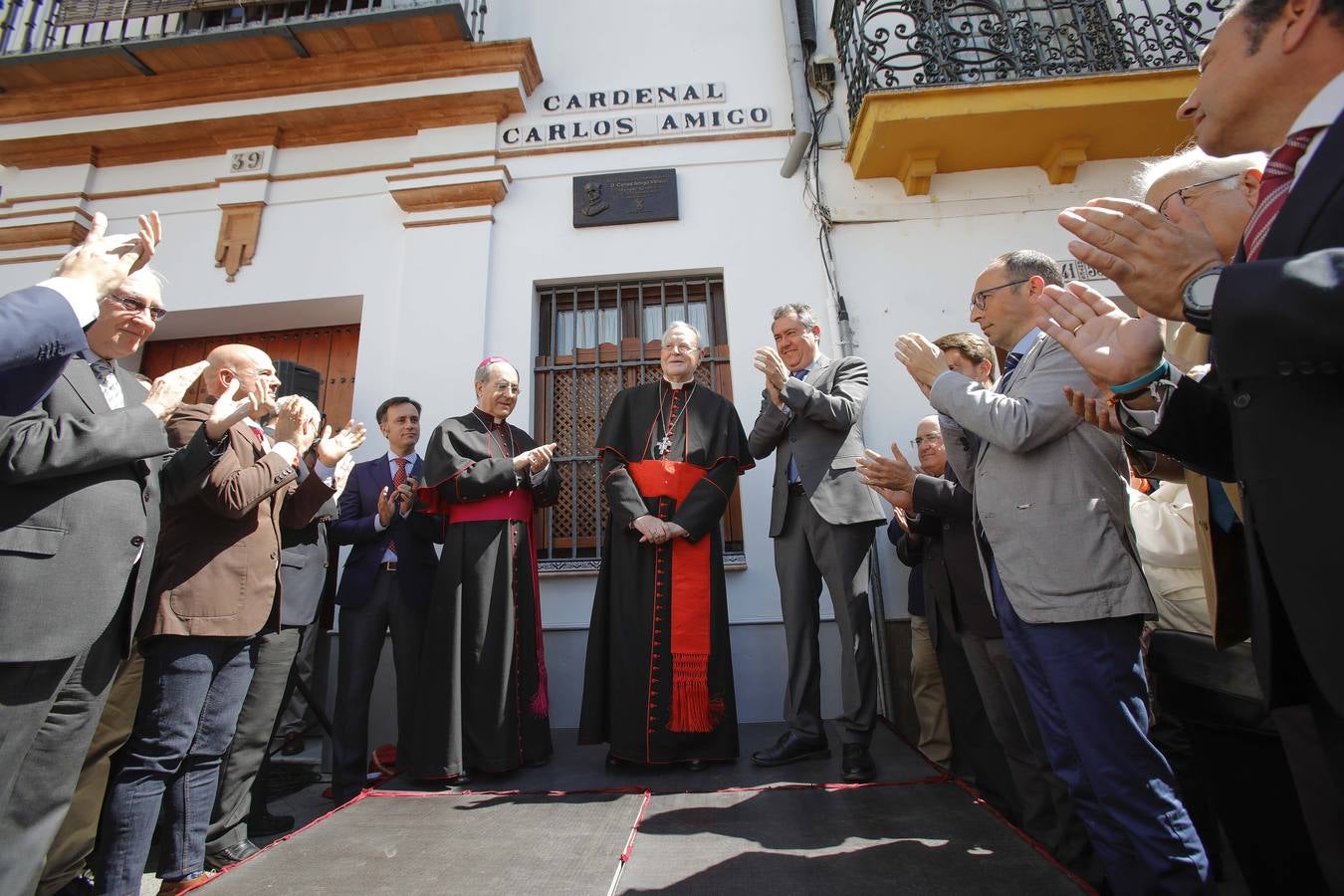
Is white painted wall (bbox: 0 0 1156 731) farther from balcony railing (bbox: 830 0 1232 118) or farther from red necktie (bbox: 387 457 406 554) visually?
red necktie (bbox: 387 457 406 554)

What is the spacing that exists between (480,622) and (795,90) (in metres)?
4.29

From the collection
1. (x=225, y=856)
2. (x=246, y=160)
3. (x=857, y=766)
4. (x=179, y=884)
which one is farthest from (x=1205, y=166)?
(x=246, y=160)

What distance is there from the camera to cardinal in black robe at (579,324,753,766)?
307cm

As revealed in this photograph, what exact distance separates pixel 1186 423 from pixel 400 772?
11.0ft

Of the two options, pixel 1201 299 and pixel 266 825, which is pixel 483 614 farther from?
pixel 1201 299

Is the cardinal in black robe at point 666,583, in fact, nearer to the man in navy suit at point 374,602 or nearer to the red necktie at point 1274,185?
the man in navy suit at point 374,602

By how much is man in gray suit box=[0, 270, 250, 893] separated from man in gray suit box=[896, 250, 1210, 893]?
2.31m

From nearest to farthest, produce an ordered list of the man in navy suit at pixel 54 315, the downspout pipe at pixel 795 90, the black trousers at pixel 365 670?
the man in navy suit at pixel 54 315 → the black trousers at pixel 365 670 → the downspout pipe at pixel 795 90

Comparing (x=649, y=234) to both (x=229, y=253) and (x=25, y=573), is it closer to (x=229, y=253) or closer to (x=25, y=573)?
(x=229, y=253)

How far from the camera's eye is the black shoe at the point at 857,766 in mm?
2732

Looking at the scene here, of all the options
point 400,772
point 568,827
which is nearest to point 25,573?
point 568,827

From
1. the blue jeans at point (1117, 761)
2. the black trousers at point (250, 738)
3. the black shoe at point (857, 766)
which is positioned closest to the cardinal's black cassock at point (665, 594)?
the black shoe at point (857, 766)

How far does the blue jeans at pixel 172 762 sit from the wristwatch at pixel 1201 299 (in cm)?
270

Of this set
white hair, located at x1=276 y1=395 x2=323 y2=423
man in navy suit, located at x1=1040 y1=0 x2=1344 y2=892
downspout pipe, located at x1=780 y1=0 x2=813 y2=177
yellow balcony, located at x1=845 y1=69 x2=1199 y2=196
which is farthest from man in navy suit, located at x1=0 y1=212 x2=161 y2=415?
yellow balcony, located at x1=845 y1=69 x2=1199 y2=196
